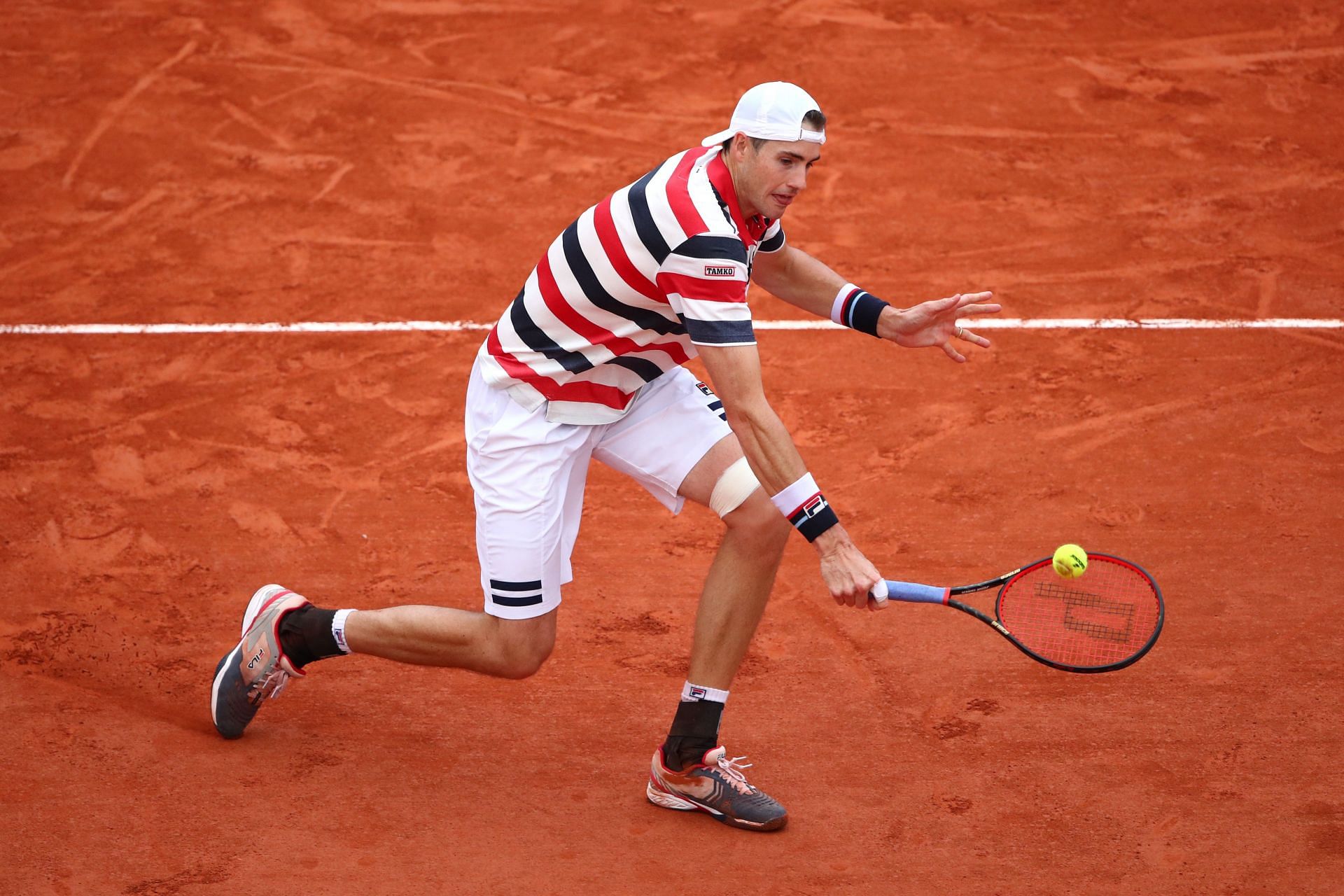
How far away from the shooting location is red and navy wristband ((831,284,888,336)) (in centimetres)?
487

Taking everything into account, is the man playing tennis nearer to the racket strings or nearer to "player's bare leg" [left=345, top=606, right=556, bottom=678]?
"player's bare leg" [left=345, top=606, right=556, bottom=678]

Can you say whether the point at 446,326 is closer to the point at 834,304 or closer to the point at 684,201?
the point at 834,304

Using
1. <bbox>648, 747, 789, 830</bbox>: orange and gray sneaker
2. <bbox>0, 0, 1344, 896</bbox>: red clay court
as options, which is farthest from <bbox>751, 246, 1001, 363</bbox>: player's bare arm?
<bbox>648, 747, 789, 830</bbox>: orange and gray sneaker

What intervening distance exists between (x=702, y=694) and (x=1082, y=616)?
4.14 feet

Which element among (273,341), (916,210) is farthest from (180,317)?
(916,210)

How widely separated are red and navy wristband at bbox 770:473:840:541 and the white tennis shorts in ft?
2.11

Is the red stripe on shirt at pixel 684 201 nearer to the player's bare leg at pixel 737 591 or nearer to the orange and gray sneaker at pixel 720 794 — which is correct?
the player's bare leg at pixel 737 591

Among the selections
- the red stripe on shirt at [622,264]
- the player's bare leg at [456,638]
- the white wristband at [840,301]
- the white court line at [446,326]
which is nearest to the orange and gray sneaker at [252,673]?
the player's bare leg at [456,638]

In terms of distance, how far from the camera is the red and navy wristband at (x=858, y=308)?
4871 millimetres

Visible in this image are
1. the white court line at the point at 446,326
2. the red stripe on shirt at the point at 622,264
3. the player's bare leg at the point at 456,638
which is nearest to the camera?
the red stripe on shirt at the point at 622,264

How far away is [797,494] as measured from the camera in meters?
4.05

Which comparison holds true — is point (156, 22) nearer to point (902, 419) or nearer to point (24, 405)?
point (24, 405)

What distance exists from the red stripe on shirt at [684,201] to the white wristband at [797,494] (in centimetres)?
77

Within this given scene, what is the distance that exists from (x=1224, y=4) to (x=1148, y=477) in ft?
20.0
